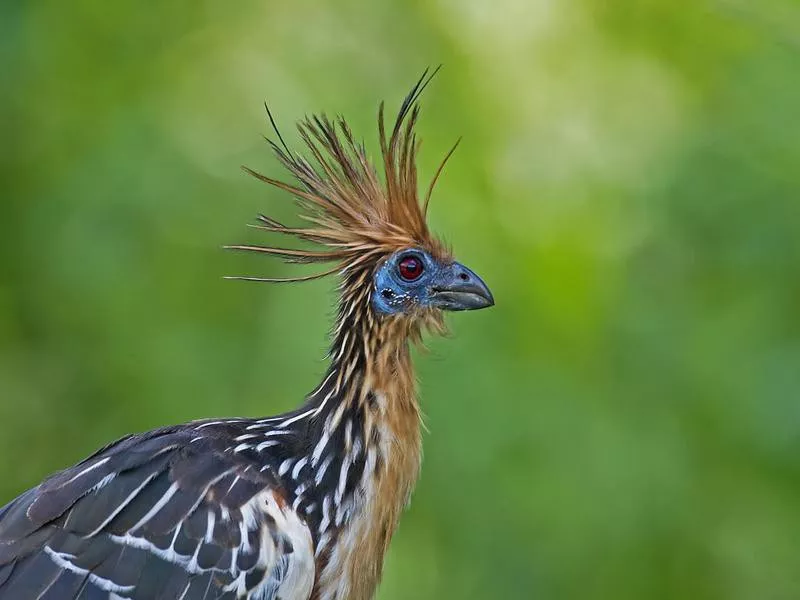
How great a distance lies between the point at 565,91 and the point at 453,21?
0.77 meters

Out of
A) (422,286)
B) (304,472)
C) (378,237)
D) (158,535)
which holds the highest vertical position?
(378,237)

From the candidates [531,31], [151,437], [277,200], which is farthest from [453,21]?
[151,437]

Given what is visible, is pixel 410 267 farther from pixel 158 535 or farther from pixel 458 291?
pixel 158 535

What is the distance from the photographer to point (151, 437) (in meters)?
4.02

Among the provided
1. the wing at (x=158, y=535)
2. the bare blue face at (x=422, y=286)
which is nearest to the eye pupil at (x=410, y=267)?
the bare blue face at (x=422, y=286)

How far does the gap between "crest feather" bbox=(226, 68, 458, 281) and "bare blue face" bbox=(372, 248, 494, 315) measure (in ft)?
0.15

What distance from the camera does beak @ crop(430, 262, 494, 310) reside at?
4.20 meters

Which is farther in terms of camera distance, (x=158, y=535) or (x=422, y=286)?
(x=422, y=286)

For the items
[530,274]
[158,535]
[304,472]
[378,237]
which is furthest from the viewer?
[530,274]

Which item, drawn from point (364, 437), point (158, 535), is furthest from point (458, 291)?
point (158, 535)

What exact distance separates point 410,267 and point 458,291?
8.2 inches

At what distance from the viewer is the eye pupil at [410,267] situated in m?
4.14

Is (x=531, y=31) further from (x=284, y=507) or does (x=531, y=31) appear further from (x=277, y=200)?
(x=284, y=507)

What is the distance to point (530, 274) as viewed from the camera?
5969 mm
